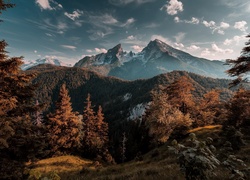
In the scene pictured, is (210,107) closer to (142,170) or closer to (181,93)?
(181,93)

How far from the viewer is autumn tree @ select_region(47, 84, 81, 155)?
107 feet

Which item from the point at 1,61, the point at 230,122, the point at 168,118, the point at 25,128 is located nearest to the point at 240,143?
the point at 230,122

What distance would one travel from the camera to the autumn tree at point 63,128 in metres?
32.7

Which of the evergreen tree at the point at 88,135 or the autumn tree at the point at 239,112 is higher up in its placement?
the autumn tree at the point at 239,112

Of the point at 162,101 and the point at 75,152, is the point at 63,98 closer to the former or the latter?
the point at 75,152

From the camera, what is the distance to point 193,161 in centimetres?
486

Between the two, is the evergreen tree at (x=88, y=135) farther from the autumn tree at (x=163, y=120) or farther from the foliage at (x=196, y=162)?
the foliage at (x=196, y=162)

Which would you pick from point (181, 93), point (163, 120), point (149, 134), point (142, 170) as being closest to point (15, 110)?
point (142, 170)

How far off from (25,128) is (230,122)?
2689cm

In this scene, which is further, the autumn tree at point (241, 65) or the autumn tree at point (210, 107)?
the autumn tree at point (210, 107)

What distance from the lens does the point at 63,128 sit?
34.2 metres

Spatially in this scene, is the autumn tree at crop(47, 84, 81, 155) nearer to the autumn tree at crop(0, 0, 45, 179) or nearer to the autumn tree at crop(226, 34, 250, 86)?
the autumn tree at crop(0, 0, 45, 179)

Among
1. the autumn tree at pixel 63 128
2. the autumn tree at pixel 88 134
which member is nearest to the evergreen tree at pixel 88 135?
the autumn tree at pixel 88 134

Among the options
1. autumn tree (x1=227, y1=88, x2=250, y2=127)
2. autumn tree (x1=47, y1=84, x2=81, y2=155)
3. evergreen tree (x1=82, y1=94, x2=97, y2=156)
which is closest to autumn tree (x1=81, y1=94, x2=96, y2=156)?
evergreen tree (x1=82, y1=94, x2=97, y2=156)
